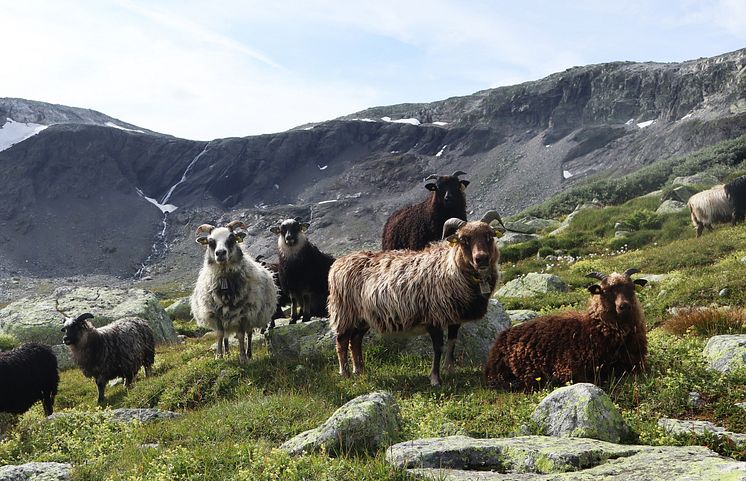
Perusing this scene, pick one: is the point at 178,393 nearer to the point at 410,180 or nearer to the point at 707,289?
the point at 707,289

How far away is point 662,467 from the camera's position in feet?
14.8

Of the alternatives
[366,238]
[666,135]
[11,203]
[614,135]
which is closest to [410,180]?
[366,238]

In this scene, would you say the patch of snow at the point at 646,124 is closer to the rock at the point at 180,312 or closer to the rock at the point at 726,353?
the rock at the point at 180,312

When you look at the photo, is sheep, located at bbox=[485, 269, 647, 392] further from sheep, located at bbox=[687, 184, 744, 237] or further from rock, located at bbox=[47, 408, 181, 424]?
sheep, located at bbox=[687, 184, 744, 237]

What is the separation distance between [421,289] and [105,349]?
9.35 m

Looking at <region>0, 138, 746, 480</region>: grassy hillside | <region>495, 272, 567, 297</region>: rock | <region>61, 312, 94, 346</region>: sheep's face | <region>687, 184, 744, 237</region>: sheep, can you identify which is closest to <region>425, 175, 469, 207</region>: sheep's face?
<region>0, 138, 746, 480</region>: grassy hillside

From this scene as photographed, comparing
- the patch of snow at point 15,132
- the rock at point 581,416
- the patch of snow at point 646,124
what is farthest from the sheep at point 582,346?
the patch of snow at point 15,132

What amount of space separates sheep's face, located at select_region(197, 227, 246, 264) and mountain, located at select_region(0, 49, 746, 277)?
292ft

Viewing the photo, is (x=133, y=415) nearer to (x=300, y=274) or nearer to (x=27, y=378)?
(x=27, y=378)

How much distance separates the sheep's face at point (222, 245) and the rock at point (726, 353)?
9.94 metres

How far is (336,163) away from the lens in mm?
180625

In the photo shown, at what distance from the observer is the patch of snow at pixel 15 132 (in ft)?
558

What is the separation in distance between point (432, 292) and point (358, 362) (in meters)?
2.25

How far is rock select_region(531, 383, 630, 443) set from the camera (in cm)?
593
